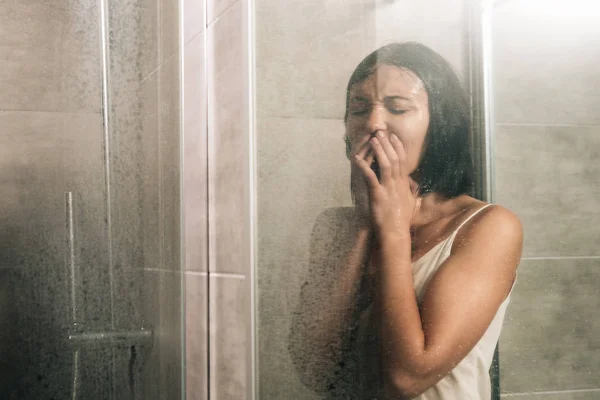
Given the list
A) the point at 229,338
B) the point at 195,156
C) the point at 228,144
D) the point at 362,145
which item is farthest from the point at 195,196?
the point at 362,145

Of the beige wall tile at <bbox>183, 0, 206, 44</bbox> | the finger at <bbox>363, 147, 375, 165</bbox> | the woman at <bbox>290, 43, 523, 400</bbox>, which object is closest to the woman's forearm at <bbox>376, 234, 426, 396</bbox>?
the woman at <bbox>290, 43, 523, 400</bbox>

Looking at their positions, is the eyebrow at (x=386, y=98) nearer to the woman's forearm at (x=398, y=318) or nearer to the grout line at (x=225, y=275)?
the woman's forearm at (x=398, y=318)

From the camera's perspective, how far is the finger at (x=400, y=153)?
87cm

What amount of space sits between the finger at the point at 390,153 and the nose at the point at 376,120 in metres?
0.01

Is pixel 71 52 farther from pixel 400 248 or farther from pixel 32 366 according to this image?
pixel 400 248

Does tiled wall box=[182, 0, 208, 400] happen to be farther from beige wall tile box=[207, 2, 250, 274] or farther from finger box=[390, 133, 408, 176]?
finger box=[390, 133, 408, 176]

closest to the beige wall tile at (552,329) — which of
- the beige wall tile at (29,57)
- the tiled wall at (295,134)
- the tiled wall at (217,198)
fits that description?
the tiled wall at (295,134)

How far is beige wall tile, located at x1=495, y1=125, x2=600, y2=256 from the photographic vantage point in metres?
0.64

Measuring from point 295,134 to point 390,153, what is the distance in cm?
26

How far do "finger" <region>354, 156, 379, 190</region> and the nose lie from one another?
0.04 metres

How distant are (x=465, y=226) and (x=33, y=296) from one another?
2.08ft

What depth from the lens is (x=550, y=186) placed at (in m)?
0.68

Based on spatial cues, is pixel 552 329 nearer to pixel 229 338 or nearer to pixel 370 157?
pixel 370 157

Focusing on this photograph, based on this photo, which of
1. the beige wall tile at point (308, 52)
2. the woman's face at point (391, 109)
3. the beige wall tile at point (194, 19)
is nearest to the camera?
the woman's face at point (391, 109)
